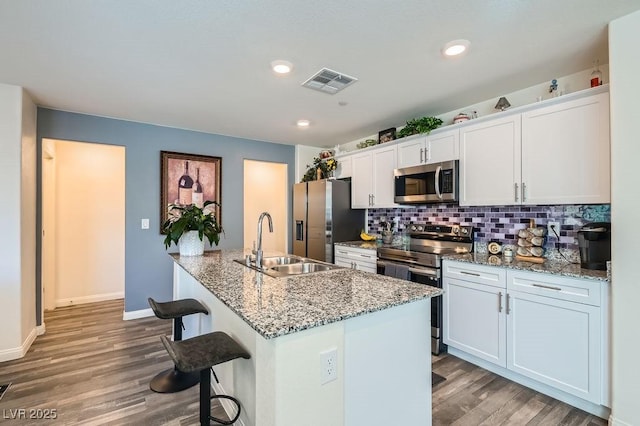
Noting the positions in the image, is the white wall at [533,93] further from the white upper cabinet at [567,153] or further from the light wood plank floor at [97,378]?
the light wood plank floor at [97,378]

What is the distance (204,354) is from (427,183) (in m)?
2.65

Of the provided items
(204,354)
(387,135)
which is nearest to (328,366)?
(204,354)

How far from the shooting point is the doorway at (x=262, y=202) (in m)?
5.60

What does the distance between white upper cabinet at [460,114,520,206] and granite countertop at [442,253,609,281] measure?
0.49 m

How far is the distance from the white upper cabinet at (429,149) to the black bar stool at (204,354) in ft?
8.57

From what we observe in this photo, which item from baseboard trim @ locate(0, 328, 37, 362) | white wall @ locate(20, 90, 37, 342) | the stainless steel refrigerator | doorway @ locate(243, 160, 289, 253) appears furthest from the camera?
doorway @ locate(243, 160, 289, 253)

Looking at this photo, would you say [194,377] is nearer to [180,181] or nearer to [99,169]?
[180,181]

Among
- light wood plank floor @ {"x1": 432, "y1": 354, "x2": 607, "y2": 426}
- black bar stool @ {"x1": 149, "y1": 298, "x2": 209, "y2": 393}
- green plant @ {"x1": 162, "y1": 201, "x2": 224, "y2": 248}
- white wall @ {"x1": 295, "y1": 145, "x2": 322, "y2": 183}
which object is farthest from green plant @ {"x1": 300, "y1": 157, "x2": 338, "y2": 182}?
light wood plank floor @ {"x1": 432, "y1": 354, "x2": 607, "y2": 426}

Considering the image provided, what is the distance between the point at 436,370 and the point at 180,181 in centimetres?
359

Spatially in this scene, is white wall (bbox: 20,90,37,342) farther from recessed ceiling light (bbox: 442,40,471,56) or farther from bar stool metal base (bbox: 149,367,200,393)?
recessed ceiling light (bbox: 442,40,471,56)

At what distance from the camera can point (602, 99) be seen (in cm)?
208

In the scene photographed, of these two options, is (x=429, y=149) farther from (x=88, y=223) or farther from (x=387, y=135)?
(x=88, y=223)

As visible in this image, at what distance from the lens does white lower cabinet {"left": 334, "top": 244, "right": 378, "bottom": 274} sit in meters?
3.57

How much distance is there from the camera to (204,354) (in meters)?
1.44
